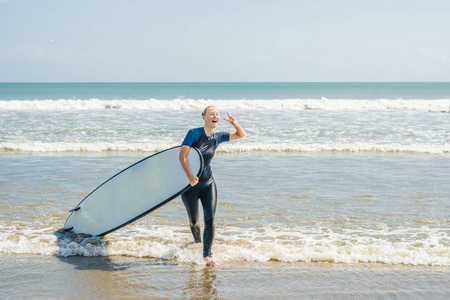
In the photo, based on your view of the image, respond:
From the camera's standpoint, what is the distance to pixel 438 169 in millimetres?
9391

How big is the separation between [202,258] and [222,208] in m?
1.90

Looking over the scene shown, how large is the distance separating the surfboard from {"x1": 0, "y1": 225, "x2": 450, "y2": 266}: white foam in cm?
23

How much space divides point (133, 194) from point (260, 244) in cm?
167

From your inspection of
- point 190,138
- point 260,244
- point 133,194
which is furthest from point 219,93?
point 190,138

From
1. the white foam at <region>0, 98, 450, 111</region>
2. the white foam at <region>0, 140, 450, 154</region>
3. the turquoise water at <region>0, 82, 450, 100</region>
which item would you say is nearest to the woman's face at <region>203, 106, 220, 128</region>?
the white foam at <region>0, 140, 450, 154</region>

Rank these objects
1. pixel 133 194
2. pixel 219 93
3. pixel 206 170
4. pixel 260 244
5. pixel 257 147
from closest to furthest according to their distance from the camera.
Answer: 1. pixel 206 170
2. pixel 260 244
3. pixel 133 194
4. pixel 257 147
5. pixel 219 93

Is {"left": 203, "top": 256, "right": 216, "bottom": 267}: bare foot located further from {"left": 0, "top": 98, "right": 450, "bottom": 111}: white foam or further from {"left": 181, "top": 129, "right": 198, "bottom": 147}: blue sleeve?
{"left": 0, "top": 98, "right": 450, "bottom": 111}: white foam

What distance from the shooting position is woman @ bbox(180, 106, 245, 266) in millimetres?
4254

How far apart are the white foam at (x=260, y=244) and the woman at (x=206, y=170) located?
41 cm

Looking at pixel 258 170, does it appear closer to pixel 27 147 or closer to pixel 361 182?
pixel 361 182

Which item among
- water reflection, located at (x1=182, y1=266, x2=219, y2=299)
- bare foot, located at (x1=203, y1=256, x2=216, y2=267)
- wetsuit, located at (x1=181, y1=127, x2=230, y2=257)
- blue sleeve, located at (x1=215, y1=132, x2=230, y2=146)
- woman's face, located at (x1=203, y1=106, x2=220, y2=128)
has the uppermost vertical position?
woman's face, located at (x1=203, y1=106, x2=220, y2=128)

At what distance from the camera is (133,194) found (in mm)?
5074

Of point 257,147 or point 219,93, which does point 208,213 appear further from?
point 219,93

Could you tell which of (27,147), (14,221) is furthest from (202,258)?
(27,147)
